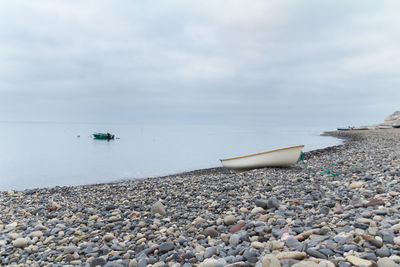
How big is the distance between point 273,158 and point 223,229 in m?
10.3

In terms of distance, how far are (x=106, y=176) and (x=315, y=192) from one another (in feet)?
65.7

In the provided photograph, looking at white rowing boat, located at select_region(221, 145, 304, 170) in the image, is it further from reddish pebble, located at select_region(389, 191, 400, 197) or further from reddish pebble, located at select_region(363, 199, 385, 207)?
reddish pebble, located at select_region(363, 199, 385, 207)

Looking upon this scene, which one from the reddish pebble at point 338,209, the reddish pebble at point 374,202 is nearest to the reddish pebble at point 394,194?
the reddish pebble at point 374,202

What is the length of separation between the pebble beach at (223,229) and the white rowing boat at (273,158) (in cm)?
548

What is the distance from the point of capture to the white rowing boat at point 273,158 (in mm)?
15469

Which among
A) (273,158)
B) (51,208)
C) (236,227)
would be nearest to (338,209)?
(236,227)

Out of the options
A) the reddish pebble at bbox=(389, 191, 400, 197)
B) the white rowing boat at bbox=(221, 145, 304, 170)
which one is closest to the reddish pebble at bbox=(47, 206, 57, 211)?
the reddish pebble at bbox=(389, 191, 400, 197)

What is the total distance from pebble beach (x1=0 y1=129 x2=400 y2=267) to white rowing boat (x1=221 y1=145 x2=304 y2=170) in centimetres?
548

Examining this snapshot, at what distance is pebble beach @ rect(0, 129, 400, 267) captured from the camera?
416 centimetres

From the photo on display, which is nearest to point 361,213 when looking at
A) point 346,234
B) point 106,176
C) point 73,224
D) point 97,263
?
point 346,234

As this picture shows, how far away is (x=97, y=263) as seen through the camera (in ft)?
16.6

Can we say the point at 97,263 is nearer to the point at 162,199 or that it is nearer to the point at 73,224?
the point at 73,224

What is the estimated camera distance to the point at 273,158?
622 inches

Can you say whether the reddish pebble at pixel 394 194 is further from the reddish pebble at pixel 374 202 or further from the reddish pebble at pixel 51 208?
the reddish pebble at pixel 51 208
